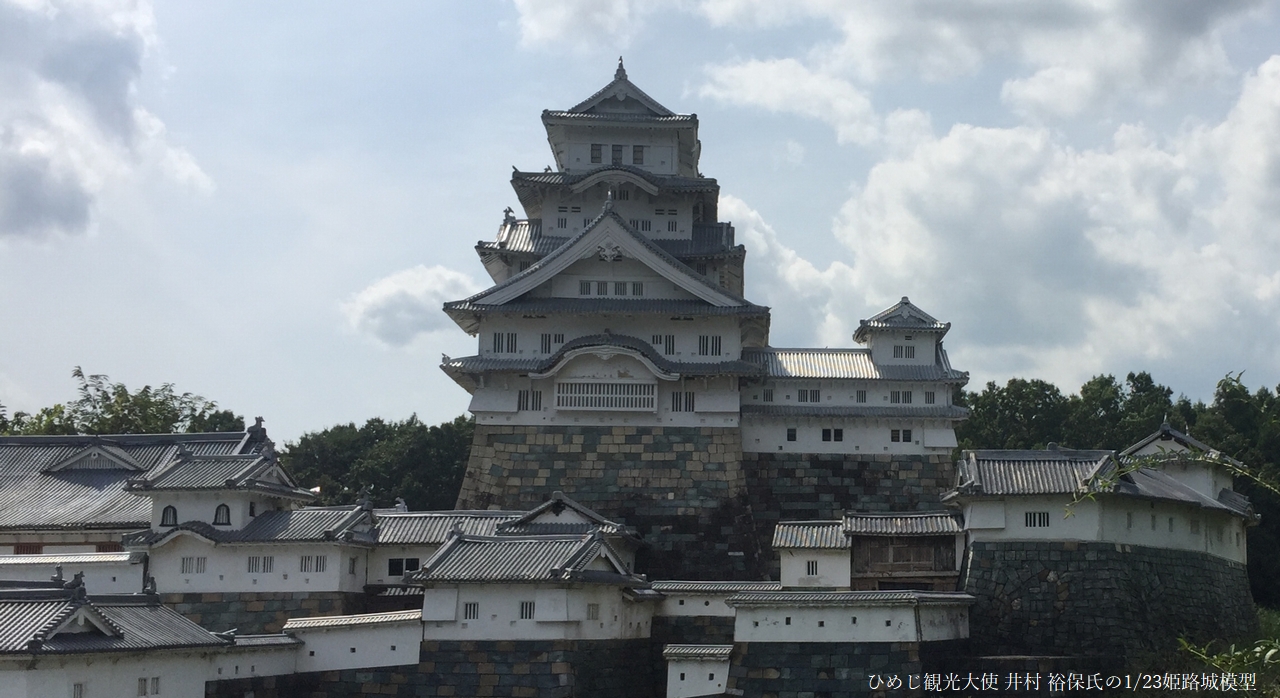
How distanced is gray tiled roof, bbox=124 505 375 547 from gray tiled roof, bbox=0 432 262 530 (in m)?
3.39

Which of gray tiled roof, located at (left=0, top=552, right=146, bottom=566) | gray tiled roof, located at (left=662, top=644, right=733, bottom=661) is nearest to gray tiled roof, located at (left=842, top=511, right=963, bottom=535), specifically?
gray tiled roof, located at (left=662, top=644, right=733, bottom=661)

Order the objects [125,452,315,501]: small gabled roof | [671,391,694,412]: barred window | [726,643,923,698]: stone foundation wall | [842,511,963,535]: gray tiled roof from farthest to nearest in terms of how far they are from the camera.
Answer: [671,391,694,412]: barred window < [125,452,315,501]: small gabled roof < [842,511,963,535]: gray tiled roof < [726,643,923,698]: stone foundation wall

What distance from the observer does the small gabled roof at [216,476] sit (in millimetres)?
37562

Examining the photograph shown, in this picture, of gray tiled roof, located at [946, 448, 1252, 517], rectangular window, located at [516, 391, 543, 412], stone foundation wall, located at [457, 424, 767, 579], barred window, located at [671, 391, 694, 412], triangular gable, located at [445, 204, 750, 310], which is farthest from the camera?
triangular gable, located at [445, 204, 750, 310]

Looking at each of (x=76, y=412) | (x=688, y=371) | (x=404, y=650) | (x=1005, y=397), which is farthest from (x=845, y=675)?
(x=76, y=412)

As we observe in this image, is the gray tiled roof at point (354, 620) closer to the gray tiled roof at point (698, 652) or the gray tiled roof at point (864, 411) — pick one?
the gray tiled roof at point (698, 652)

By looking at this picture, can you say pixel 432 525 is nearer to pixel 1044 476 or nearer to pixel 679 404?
pixel 679 404

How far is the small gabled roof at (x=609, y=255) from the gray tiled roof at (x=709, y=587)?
10902mm

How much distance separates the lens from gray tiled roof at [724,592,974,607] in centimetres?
3155

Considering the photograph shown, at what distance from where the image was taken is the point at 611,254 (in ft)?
146

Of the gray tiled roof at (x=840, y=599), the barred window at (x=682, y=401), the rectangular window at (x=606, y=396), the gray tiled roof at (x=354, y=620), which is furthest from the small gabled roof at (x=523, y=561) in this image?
the barred window at (x=682, y=401)

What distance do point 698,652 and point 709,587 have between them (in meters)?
3.77

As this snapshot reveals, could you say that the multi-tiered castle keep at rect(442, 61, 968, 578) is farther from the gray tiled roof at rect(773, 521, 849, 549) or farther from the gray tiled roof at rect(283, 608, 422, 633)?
the gray tiled roof at rect(283, 608, 422, 633)

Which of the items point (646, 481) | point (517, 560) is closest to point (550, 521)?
point (517, 560)
